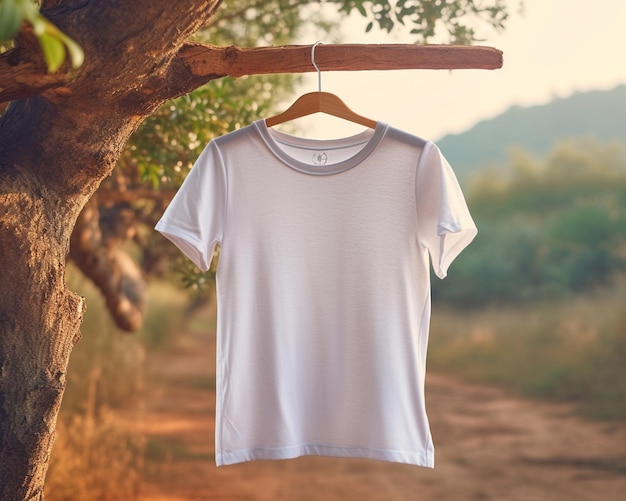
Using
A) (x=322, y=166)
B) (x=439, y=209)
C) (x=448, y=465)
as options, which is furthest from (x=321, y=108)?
(x=448, y=465)

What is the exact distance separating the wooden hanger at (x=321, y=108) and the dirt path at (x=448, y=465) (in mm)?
3644

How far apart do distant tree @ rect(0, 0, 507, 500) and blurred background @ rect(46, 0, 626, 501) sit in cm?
60

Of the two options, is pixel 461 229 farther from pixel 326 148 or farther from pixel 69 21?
pixel 69 21

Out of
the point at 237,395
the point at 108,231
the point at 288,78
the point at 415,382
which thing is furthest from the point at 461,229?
the point at 108,231

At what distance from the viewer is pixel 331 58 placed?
1.87 meters

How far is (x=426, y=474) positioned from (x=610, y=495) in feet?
4.42

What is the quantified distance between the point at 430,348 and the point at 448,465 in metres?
4.08

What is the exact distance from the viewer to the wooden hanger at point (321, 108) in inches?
80.0

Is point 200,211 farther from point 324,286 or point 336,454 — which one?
point 336,454

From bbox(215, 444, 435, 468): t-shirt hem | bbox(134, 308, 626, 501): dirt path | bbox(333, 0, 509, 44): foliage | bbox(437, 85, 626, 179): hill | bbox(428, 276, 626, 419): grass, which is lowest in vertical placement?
bbox(134, 308, 626, 501): dirt path

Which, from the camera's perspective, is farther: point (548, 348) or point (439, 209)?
point (548, 348)

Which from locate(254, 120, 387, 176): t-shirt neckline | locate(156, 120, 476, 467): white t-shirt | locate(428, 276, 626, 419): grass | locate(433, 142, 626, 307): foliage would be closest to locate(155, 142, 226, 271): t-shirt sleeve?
locate(156, 120, 476, 467): white t-shirt

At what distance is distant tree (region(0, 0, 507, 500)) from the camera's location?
1655mm

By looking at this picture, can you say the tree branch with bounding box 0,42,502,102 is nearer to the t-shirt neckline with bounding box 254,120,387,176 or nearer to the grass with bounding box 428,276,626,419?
the t-shirt neckline with bounding box 254,120,387,176
